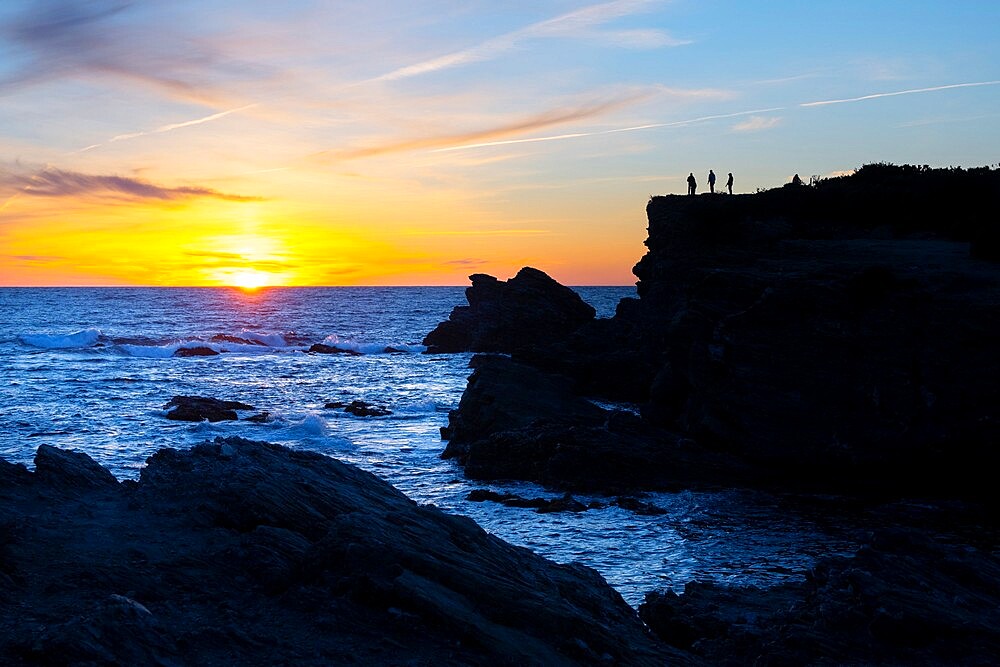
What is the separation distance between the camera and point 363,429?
40312 millimetres

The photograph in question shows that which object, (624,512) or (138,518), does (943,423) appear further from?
(138,518)

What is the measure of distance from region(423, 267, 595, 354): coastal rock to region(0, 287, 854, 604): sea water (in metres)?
3.81

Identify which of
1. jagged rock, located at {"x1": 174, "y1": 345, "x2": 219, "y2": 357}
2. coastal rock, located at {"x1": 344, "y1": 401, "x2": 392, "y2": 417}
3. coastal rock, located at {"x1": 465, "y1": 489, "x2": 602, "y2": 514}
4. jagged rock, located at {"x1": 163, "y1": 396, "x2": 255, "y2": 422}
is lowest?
coastal rock, located at {"x1": 465, "y1": 489, "x2": 602, "y2": 514}

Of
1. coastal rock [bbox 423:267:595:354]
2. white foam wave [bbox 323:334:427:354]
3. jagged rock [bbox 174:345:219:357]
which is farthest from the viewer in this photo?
white foam wave [bbox 323:334:427:354]

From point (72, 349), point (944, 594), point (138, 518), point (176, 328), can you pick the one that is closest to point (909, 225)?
point (944, 594)

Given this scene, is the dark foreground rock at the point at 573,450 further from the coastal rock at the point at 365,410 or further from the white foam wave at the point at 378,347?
the white foam wave at the point at 378,347

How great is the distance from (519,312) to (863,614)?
65.6 m

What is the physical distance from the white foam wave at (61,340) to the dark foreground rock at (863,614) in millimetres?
89374

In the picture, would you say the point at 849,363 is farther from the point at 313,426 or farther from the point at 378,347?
the point at 378,347

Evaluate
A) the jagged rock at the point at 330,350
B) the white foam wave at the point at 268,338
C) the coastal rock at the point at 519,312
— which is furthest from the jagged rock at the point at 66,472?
the white foam wave at the point at 268,338

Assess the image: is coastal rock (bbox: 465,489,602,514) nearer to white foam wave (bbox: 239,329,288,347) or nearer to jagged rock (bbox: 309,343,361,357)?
jagged rock (bbox: 309,343,361,357)

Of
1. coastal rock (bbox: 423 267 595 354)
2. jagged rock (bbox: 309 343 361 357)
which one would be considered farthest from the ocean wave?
coastal rock (bbox: 423 267 595 354)

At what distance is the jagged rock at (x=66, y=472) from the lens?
14211 millimetres

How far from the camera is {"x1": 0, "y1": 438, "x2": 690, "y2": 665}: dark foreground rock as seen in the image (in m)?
9.47
